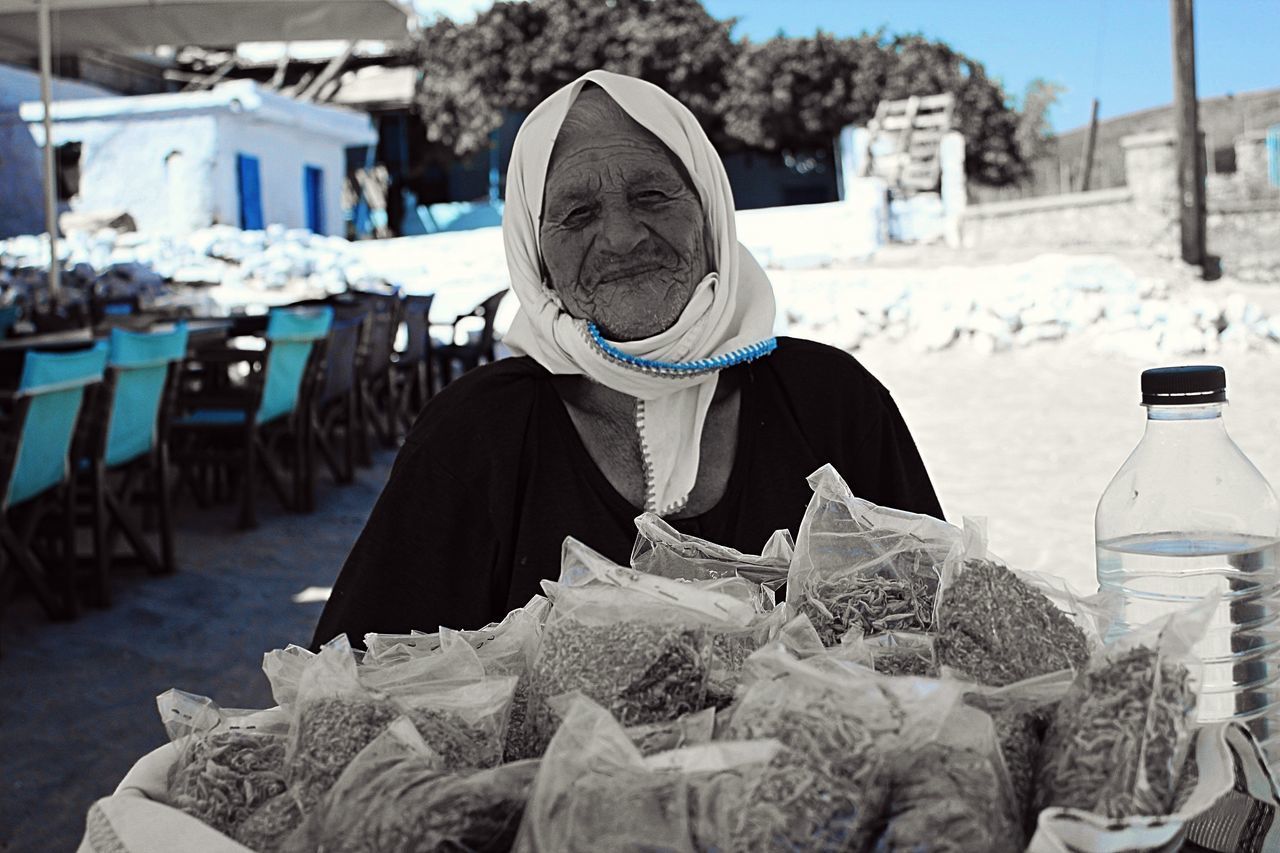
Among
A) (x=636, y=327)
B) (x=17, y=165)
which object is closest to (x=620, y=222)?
(x=636, y=327)

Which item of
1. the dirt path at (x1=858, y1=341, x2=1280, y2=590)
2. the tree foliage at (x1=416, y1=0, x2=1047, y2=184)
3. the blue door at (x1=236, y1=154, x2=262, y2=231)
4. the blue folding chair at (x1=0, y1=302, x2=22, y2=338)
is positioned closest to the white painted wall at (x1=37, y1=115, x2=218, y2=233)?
the blue door at (x1=236, y1=154, x2=262, y2=231)

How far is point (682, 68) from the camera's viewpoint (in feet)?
95.3

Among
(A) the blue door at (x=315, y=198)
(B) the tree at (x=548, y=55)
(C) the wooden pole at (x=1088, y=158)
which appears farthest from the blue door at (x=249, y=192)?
(C) the wooden pole at (x=1088, y=158)

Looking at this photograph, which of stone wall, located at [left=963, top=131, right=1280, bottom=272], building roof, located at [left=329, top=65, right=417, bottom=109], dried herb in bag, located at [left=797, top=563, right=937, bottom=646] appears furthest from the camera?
building roof, located at [left=329, top=65, right=417, bottom=109]

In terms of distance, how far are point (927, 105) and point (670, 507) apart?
74.8 ft

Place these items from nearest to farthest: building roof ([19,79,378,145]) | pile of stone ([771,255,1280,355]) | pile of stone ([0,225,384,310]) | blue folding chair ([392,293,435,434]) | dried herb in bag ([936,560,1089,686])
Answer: dried herb in bag ([936,560,1089,686]), blue folding chair ([392,293,435,434]), pile of stone ([0,225,384,310]), pile of stone ([771,255,1280,355]), building roof ([19,79,378,145])

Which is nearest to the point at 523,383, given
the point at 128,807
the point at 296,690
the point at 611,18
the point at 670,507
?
the point at 670,507

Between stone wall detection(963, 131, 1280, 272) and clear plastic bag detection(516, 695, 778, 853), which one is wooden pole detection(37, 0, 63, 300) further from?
stone wall detection(963, 131, 1280, 272)

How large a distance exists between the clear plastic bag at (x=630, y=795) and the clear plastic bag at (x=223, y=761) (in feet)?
0.90

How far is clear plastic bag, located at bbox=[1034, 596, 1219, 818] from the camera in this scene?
0.74 metres

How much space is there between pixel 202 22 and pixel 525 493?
330 inches

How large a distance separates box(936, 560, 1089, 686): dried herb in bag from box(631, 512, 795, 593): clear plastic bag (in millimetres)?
266

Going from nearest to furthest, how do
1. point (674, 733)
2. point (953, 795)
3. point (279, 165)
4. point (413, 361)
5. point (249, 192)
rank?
point (953, 795), point (674, 733), point (413, 361), point (249, 192), point (279, 165)

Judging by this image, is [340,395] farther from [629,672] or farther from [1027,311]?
[1027,311]
